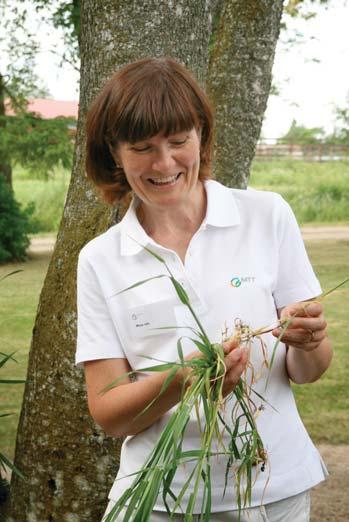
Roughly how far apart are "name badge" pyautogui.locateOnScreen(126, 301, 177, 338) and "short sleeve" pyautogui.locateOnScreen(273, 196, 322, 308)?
0.25m

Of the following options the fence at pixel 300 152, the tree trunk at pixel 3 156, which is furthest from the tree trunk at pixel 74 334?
the fence at pixel 300 152

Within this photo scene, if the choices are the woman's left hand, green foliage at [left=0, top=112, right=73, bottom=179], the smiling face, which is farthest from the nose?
green foliage at [left=0, top=112, right=73, bottom=179]

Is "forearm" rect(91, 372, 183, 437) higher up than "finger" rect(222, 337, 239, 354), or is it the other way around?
"finger" rect(222, 337, 239, 354)

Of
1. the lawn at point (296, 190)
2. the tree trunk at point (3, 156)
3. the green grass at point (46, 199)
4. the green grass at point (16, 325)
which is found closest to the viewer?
the green grass at point (16, 325)

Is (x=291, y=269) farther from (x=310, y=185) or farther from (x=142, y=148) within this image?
(x=310, y=185)

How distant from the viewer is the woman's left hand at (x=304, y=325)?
1.96 meters

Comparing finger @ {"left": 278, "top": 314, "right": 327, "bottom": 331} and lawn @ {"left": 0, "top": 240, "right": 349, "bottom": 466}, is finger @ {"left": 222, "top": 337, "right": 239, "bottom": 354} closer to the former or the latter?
finger @ {"left": 278, "top": 314, "right": 327, "bottom": 331}

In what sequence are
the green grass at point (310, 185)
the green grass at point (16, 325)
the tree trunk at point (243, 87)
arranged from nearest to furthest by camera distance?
the tree trunk at point (243, 87), the green grass at point (16, 325), the green grass at point (310, 185)

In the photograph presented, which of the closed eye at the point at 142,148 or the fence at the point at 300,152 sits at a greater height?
the closed eye at the point at 142,148

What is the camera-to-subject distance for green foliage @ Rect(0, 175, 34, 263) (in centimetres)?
1725

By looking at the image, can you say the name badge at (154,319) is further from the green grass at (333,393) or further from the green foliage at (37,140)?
the green foliage at (37,140)

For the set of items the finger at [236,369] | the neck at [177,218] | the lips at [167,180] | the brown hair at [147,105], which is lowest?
the finger at [236,369]

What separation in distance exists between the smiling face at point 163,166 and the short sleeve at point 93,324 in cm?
21

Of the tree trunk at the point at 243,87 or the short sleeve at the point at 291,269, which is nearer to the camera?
the short sleeve at the point at 291,269
